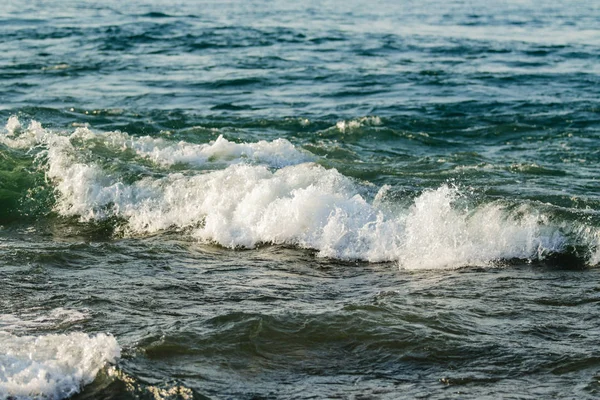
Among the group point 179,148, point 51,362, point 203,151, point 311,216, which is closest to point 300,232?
point 311,216

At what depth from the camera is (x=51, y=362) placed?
592 centimetres

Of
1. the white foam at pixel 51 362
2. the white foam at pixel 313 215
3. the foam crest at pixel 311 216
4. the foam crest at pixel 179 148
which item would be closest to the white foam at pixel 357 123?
the foam crest at pixel 179 148

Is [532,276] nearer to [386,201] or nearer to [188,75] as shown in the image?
[386,201]

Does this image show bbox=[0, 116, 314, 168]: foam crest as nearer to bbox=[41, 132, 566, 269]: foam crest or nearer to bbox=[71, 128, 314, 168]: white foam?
bbox=[71, 128, 314, 168]: white foam

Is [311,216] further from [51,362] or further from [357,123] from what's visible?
[357,123]

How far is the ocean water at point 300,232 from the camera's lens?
6.17 m

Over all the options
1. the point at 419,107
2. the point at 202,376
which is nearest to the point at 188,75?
the point at 419,107

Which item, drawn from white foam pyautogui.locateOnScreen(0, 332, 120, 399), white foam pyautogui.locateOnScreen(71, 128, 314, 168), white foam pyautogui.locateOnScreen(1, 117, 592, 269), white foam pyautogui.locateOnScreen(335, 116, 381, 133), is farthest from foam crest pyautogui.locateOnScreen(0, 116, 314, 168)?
white foam pyautogui.locateOnScreen(0, 332, 120, 399)

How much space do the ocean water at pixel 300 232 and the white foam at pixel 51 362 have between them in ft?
0.05

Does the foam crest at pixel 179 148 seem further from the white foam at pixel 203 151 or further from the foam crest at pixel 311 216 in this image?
the foam crest at pixel 311 216

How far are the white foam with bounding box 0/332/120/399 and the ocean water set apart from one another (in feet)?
0.05

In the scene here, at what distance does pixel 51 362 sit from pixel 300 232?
4.13 m

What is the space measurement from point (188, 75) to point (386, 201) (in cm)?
1216

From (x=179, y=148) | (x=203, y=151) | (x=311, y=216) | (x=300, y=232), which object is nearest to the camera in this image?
(x=300, y=232)
